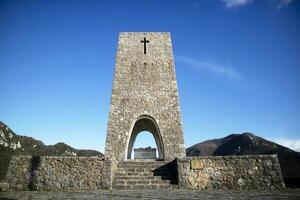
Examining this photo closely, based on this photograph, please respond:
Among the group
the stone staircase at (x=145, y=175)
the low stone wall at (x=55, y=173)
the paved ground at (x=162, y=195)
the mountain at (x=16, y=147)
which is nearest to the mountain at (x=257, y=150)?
the paved ground at (x=162, y=195)

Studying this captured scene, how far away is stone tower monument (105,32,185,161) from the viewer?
41.7ft

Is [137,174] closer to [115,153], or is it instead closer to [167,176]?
[167,176]

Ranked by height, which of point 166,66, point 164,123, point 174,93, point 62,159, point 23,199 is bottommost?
point 23,199

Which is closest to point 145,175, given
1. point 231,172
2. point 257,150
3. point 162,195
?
point 231,172

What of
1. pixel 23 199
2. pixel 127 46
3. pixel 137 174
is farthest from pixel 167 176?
pixel 127 46

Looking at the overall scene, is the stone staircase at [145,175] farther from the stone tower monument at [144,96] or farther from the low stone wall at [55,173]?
the stone tower monument at [144,96]

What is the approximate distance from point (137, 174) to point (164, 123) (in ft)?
15.4

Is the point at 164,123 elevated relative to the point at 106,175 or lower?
elevated

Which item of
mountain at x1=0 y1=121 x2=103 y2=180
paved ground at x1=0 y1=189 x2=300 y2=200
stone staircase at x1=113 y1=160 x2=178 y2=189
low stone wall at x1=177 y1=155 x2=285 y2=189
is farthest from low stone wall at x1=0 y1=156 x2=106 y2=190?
mountain at x1=0 y1=121 x2=103 y2=180

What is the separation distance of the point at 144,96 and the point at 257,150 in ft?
95.7

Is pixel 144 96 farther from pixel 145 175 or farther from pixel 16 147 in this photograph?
pixel 16 147

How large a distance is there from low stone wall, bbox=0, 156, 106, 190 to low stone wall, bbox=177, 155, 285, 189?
10.1 ft

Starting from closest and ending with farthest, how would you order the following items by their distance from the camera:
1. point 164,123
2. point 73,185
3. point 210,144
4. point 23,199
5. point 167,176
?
point 23,199 → point 73,185 → point 167,176 → point 164,123 → point 210,144

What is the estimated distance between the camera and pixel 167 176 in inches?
349
